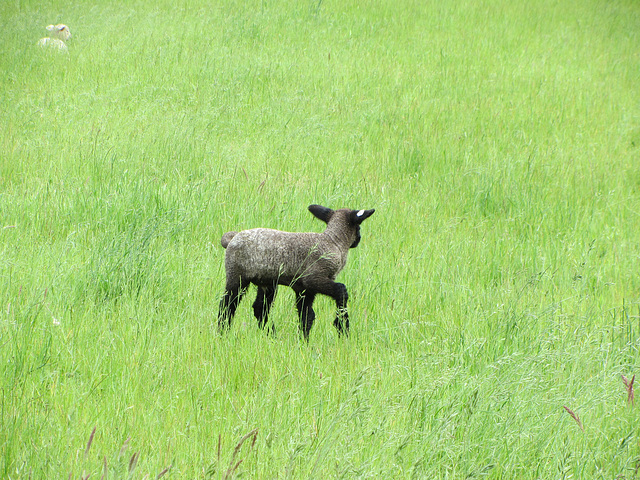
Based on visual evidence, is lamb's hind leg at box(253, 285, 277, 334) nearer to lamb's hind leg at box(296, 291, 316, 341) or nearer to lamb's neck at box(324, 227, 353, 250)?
lamb's hind leg at box(296, 291, 316, 341)

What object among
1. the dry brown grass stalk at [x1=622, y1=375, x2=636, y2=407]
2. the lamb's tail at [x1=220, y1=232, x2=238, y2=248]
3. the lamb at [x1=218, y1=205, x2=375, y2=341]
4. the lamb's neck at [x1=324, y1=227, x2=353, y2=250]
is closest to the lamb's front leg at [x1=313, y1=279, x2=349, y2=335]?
the lamb at [x1=218, y1=205, x2=375, y2=341]

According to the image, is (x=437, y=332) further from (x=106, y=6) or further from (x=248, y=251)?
(x=106, y=6)

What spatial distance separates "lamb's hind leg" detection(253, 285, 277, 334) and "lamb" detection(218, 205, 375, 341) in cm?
1

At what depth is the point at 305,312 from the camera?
3445 mm

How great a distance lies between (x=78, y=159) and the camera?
243 inches

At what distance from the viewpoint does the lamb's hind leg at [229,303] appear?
336 centimetres

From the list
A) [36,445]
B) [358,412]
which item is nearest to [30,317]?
[36,445]

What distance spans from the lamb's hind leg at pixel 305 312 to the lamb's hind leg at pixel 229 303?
33 centimetres

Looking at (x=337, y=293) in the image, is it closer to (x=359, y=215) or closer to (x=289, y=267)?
(x=289, y=267)

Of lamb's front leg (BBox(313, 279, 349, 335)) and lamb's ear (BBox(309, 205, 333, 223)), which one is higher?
lamb's ear (BBox(309, 205, 333, 223))

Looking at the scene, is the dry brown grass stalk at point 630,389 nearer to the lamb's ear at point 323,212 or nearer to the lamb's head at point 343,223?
the lamb's head at point 343,223

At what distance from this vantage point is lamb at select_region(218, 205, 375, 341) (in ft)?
10.7

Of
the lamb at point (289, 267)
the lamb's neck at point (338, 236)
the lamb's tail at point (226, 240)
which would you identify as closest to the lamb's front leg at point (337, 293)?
the lamb at point (289, 267)

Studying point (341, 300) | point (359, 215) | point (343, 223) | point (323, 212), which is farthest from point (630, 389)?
point (323, 212)
